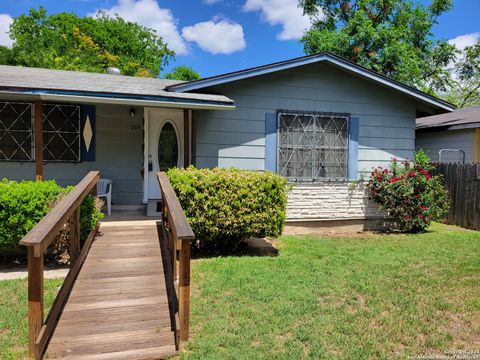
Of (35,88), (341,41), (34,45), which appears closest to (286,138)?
(35,88)

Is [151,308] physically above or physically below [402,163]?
below

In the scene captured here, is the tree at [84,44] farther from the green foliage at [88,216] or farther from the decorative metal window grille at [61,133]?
the green foliage at [88,216]

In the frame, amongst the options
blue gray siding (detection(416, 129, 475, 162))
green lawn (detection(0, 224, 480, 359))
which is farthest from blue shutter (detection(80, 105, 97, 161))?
blue gray siding (detection(416, 129, 475, 162))

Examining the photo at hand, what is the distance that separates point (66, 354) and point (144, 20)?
36.8 meters

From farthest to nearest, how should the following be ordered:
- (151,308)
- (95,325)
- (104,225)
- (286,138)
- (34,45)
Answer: (34,45)
(286,138)
(104,225)
(151,308)
(95,325)

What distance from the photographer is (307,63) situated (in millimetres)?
7363

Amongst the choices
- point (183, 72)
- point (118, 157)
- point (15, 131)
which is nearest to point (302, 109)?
point (118, 157)

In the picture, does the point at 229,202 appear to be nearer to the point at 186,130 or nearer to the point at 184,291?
the point at 186,130

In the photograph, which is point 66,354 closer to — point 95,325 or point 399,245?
point 95,325

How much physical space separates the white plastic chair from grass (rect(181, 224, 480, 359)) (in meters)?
2.96

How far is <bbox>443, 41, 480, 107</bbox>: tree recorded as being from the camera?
25016 mm

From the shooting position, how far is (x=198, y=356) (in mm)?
3033

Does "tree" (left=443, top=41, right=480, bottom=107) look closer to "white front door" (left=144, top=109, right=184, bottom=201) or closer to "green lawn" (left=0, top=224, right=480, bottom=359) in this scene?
"white front door" (left=144, top=109, right=184, bottom=201)

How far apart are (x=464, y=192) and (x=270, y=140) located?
518 cm
